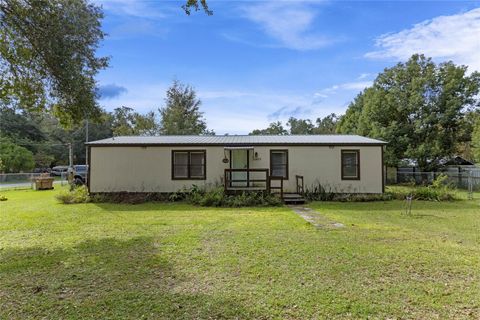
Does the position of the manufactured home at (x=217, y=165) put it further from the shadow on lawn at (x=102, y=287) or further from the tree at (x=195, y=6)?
the tree at (x=195, y=6)

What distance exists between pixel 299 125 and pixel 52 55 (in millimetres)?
53732

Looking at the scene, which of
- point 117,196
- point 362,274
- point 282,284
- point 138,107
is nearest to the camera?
point 282,284

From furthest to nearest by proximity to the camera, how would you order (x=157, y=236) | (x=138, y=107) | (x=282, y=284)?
(x=138, y=107) < (x=157, y=236) < (x=282, y=284)

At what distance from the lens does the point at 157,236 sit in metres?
6.96

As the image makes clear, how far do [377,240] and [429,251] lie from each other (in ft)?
3.24

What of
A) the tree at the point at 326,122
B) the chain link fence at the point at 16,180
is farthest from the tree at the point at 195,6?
the tree at the point at 326,122

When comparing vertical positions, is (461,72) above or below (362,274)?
above

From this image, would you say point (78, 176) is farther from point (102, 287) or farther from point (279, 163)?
point (102, 287)

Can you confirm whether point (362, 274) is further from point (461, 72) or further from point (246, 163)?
point (461, 72)

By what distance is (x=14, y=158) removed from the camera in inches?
1226

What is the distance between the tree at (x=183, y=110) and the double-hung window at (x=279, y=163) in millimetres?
21056

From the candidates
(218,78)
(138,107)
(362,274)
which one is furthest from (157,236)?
(138,107)

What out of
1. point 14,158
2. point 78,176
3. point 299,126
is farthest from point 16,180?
point 299,126

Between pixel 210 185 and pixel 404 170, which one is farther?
pixel 404 170
